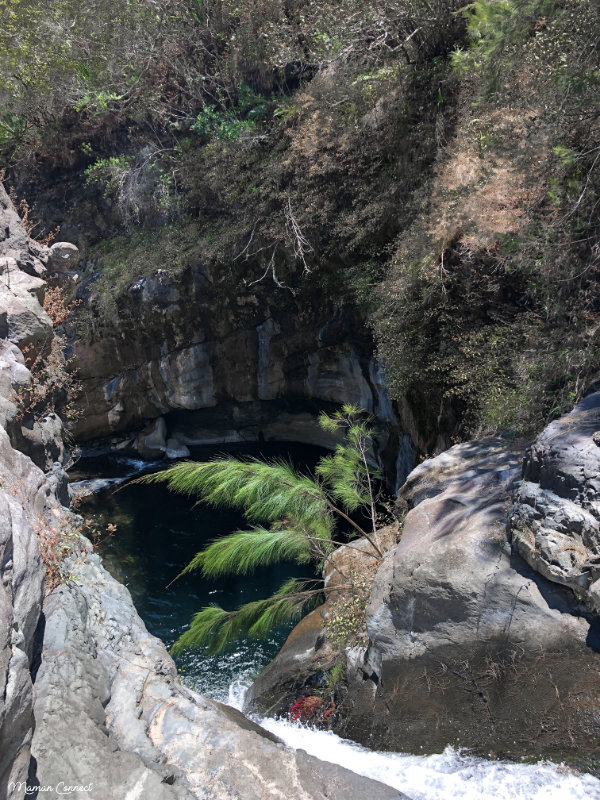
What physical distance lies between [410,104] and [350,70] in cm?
140

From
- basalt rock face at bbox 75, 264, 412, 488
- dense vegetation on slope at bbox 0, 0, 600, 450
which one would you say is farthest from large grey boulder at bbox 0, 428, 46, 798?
basalt rock face at bbox 75, 264, 412, 488

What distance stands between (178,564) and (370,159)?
26.7ft

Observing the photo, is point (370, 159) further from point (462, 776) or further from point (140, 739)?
point (140, 739)

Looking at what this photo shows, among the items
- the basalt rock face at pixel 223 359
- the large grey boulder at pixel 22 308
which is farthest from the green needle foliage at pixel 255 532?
the basalt rock face at pixel 223 359

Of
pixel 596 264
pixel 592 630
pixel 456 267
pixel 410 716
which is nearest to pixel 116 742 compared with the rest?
pixel 410 716

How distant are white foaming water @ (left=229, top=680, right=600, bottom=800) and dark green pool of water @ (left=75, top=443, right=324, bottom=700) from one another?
123 inches

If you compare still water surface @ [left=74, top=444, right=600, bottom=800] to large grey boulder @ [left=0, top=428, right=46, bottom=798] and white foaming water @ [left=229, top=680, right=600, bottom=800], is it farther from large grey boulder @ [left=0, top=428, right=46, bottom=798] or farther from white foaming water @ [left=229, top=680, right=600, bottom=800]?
large grey boulder @ [left=0, top=428, right=46, bottom=798]

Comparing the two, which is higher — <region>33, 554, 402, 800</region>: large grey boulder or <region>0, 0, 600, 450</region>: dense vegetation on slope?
<region>0, 0, 600, 450</region>: dense vegetation on slope

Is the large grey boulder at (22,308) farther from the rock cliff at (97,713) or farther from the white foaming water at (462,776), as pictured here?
the white foaming water at (462,776)

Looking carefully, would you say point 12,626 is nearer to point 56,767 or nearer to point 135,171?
point 56,767

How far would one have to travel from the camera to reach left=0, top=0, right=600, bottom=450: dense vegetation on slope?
18.1ft

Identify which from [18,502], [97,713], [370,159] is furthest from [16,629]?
[370,159]

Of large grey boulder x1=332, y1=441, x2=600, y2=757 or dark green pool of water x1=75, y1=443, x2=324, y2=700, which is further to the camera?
dark green pool of water x1=75, y1=443, x2=324, y2=700

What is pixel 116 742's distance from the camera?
301 cm
